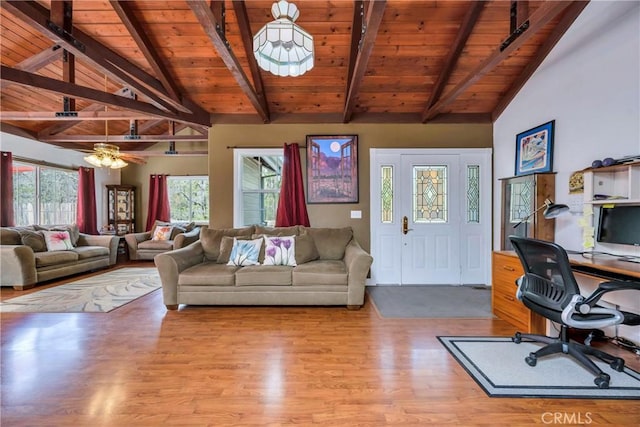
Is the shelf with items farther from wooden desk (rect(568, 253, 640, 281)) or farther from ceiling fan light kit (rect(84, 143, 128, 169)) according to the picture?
ceiling fan light kit (rect(84, 143, 128, 169))

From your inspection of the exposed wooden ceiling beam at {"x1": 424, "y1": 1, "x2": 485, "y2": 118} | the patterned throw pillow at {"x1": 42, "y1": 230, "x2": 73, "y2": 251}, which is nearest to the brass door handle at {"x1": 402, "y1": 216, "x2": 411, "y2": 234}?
the exposed wooden ceiling beam at {"x1": 424, "y1": 1, "x2": 485, "y2": 118}

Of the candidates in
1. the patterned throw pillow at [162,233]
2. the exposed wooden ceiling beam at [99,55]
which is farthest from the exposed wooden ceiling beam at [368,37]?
the patterned throw pillow at [162,233]

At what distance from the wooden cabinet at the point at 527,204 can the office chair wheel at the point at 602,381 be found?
1.57 meters

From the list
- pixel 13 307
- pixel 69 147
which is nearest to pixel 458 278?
pixel 13 307

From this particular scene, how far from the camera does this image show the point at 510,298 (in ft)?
9.19

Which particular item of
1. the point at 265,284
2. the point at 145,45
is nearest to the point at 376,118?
the point at 265,284

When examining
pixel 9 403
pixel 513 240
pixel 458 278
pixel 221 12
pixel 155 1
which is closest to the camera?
pixel 9 403

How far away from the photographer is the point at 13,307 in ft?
10.7

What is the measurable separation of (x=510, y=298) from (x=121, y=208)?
331 inches

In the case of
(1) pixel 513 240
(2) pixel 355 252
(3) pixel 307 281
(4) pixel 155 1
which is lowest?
(3) pixel 307 281

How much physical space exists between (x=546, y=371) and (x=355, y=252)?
6.28 ft

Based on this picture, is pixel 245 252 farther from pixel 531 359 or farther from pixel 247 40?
pixel 531 359

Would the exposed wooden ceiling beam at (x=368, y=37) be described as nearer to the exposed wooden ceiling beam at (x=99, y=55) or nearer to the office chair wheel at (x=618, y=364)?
the exposed wooden ceiling beam at (x=99, y=55)

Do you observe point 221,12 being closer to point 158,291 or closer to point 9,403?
point 9,403
